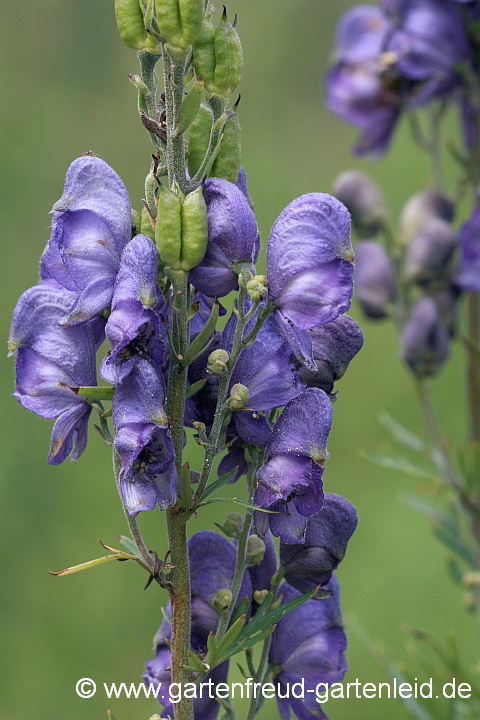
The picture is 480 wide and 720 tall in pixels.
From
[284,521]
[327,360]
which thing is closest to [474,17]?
[327,360]

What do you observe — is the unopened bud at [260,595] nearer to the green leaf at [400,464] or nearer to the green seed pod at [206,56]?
the green seed pod at [206,56]

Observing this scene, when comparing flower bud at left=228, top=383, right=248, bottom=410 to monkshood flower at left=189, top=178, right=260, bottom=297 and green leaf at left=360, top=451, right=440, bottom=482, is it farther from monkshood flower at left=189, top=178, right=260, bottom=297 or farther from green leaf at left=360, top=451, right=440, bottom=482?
green leaf at left=360, top=451, right=440, bottom=482

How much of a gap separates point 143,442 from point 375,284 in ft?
3.84

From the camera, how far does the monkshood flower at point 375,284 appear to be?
1.91m

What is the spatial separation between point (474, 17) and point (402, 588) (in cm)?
147

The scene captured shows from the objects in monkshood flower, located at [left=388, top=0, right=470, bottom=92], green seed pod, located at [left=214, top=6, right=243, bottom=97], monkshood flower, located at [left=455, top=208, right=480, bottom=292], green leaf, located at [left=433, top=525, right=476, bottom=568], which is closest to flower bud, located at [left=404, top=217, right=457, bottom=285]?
monkshood flower, located at [left=455, top=208, right=480, bottom=292]

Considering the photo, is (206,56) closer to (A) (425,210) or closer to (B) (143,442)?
(B) (143,442)

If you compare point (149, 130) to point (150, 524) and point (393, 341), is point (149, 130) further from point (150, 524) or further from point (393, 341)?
point (393, 341)

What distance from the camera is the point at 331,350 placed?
0.93 meters

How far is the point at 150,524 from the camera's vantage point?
2.79 meters

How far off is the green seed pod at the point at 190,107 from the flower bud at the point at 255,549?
1.21 feet

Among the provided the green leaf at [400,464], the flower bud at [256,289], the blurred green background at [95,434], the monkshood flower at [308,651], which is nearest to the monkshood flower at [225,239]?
the flower bud at [256,289]

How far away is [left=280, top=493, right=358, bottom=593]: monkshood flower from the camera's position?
3.12 feet

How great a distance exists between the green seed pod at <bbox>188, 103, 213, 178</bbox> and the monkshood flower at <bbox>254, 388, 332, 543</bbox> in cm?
22
